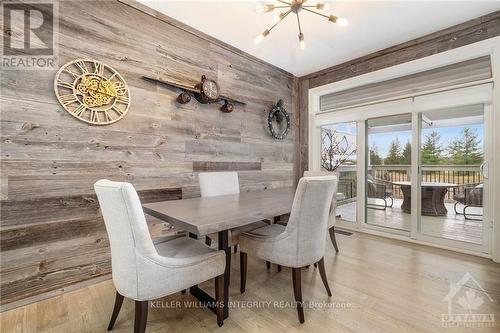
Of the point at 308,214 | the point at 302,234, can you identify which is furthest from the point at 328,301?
the point at 308,214

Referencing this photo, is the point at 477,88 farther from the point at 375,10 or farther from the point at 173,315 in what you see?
the point at 173,315

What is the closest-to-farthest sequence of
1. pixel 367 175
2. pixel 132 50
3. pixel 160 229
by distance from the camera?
pixel 132 50
pixel 160 229
pixel 367 175

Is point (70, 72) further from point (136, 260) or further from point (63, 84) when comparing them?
point (136, 260)

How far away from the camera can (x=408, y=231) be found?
3.13m

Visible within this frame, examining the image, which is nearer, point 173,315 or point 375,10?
point 173,315

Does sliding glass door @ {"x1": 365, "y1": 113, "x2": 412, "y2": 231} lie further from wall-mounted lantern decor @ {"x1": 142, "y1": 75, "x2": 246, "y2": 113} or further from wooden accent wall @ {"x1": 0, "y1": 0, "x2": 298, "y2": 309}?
wall-mounted lantern decor @ {"x1": 142, "y1": 75, "x2": 246, "y2": 113}

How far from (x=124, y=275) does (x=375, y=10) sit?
323cm

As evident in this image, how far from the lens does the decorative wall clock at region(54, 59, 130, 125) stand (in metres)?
1.87

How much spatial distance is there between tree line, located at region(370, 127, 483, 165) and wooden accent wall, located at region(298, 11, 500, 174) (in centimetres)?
105

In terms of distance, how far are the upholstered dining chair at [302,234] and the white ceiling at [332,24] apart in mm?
1924

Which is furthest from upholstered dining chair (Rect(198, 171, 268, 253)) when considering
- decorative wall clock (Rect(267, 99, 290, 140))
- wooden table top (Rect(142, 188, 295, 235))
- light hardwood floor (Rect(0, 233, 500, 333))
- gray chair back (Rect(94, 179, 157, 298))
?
decorative wall clock (Rect(267, 99, 290, 140))

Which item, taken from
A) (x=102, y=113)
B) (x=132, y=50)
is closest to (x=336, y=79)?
Result: (x=132, y=50)

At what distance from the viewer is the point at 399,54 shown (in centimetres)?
307

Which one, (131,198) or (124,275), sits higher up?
(131,198)
